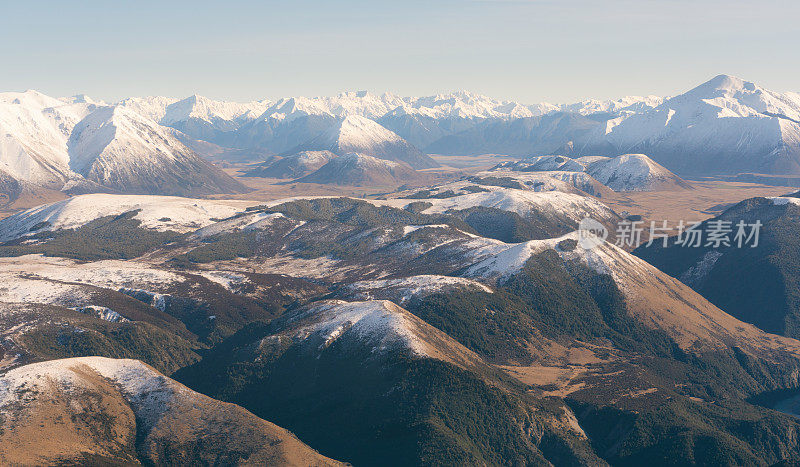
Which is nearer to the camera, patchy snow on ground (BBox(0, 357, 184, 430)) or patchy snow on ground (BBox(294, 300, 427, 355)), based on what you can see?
patchy snow on ground (BBox(0, 357, 184, 430))

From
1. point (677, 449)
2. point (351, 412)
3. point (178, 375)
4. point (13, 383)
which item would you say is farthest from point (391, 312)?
point (13, 383)

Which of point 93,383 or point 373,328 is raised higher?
point 373,328

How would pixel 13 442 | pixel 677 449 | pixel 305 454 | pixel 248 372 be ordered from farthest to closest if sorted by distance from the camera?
pixel 248 372, pixel 677 449, pixel 305 454, pixel 13 442

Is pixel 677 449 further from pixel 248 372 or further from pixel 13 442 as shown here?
pixel 13 442

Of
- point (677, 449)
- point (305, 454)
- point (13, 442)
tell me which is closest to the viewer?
point (13, 442)

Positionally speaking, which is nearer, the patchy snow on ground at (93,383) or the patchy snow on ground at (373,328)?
the patchy snow on ground at (93,383)

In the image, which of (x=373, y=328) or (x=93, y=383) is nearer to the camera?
(x=93, y=383)

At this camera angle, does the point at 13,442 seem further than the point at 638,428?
No

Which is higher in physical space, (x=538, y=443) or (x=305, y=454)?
(x=305, y=454)

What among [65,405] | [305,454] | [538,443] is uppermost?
[65,405]
